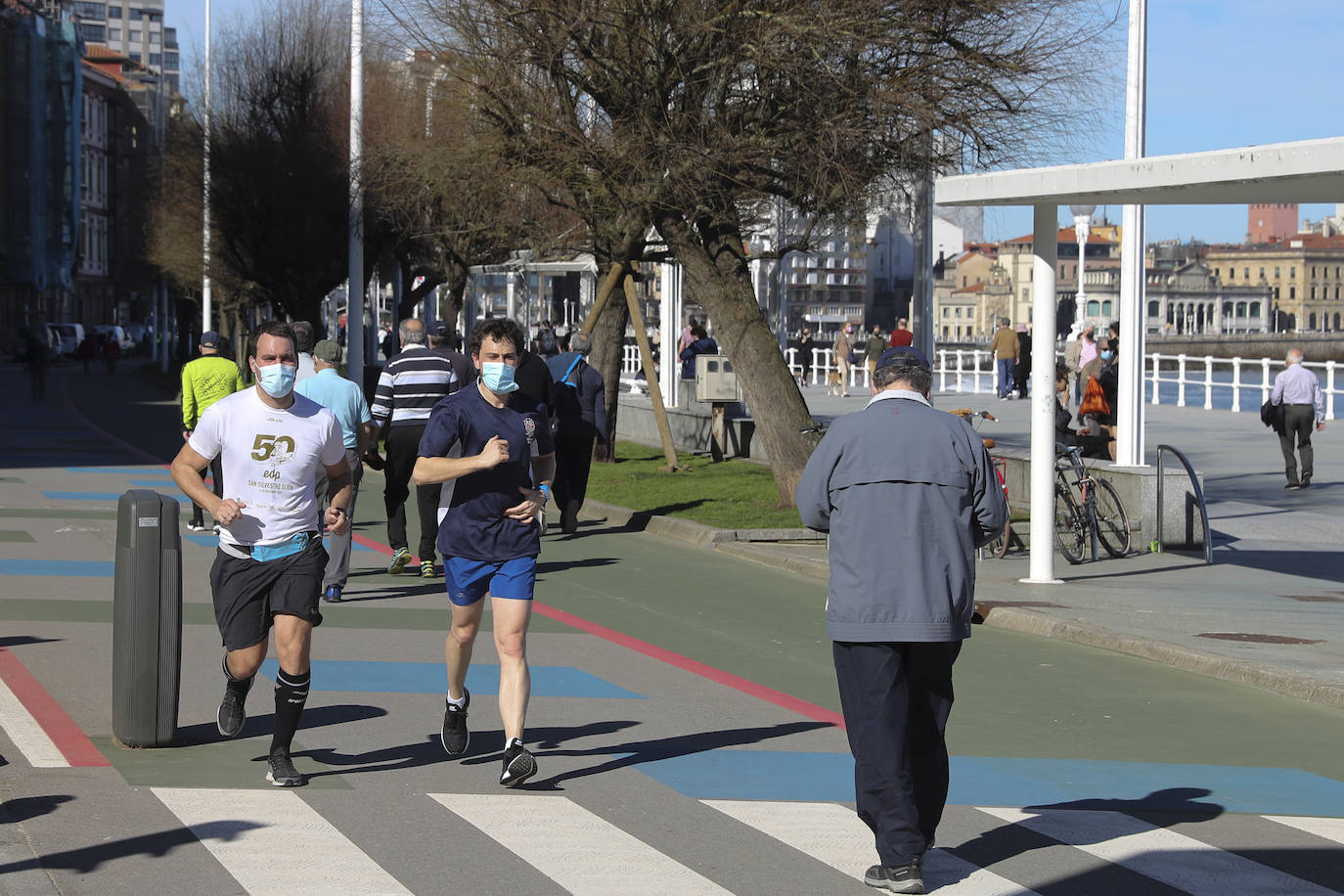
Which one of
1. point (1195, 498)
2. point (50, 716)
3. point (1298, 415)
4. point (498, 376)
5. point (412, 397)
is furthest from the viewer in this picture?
point (1298, 415)

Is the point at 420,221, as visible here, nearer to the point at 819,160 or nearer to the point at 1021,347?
the point at 1021,347

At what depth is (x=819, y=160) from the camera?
55.7 feet

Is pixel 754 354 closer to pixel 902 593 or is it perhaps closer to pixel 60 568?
pixel 60 568

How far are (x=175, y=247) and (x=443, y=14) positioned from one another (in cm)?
3954

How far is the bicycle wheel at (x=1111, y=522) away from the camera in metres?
15.4

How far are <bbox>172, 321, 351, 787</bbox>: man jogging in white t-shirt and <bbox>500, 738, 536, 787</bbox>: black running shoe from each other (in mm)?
809

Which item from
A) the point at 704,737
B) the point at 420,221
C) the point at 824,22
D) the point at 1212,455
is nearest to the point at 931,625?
the point at 704,737

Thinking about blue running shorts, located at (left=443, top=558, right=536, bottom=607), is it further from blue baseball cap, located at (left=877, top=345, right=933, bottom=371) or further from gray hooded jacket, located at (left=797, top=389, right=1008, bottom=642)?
blue baseball cap, located at (left=877, top=345, right=933, bottom=371)

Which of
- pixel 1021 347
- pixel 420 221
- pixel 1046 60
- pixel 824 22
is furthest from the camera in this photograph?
pixel 1021 347

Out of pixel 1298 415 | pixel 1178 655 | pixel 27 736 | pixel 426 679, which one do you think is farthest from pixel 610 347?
pixel 27 736

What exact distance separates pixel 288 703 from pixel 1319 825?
4.00m

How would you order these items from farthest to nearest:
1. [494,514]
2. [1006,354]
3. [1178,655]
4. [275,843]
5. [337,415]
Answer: [1006,354] < [337,415] < [1178,655] < [494,514] < [275,843]

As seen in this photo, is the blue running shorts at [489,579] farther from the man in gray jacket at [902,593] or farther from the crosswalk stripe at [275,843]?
the man in gray jacket at [902,593]

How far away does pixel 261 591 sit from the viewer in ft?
22.6
